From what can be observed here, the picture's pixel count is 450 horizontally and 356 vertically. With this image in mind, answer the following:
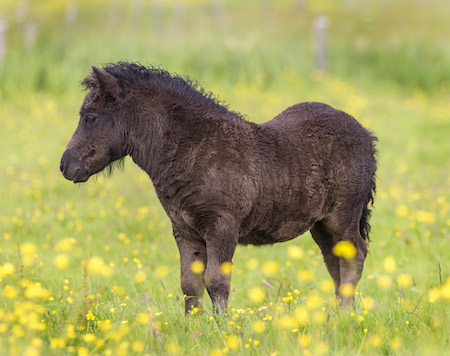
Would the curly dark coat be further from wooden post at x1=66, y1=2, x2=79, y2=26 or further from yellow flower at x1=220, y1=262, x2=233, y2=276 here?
wooden post at x1=66, y1=2, x2=79, y2=26

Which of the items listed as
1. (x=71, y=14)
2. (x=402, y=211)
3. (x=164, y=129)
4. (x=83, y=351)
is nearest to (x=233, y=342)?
(x=83, y=351)

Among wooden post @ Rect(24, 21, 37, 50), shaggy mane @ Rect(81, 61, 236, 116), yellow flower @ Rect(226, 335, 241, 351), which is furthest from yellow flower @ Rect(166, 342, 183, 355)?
wooden post @ Rect(24, 21, 37, 50)

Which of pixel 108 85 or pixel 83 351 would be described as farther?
pixel 108 85

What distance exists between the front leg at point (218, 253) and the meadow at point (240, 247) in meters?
0.18

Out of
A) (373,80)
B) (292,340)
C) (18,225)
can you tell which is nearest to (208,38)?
(373,80)

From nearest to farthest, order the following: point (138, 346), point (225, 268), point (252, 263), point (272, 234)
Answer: point (138, 346), point (252, 263), point (225, 268), point (272, 234)

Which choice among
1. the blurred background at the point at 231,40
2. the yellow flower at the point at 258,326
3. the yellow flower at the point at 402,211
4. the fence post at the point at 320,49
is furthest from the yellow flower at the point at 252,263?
the fence post at the point at 320,49

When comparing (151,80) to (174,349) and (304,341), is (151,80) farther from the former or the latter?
(304,341)

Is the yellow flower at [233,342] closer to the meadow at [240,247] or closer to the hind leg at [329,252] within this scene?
the meadow at [240,247]

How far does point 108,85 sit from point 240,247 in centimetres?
350

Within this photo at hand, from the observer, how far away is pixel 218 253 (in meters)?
4.18

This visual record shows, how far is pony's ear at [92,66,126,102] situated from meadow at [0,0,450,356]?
4.01 ft

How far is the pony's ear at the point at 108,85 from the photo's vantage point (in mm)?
4289

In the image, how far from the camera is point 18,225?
745 cm
